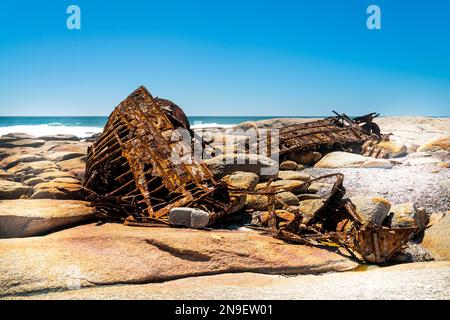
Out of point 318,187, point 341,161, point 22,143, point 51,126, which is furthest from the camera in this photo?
point 51,126

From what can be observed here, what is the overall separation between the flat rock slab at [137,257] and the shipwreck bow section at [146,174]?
57 centimetres

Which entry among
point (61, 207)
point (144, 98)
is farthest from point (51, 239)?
point (144, 98)

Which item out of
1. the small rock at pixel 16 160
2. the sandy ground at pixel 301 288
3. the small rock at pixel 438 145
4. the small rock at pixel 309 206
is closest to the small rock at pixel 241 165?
the small rock at pixel 309 206

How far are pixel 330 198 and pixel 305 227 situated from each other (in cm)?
77

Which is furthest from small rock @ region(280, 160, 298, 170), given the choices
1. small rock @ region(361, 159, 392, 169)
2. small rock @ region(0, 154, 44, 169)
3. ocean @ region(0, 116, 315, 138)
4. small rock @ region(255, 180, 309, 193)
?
ocean @ region(0, 116, 315, 138)

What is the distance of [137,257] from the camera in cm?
407

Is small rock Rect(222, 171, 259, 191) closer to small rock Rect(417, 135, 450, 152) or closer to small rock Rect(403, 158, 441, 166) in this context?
small rock Rect(403, 158, 441, 166)

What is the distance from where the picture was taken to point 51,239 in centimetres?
433

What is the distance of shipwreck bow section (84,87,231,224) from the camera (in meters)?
5.50

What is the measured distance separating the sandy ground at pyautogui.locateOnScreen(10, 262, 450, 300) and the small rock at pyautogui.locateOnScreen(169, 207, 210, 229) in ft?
4.12

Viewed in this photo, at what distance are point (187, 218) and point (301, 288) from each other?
2243mm

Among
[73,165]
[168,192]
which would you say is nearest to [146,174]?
[168,192]

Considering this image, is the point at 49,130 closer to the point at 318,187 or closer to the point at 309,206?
the point at 318,187

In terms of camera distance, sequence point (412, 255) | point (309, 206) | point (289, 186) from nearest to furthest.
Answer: point (412, 255) → point (309, 206) → point (289, 186)
